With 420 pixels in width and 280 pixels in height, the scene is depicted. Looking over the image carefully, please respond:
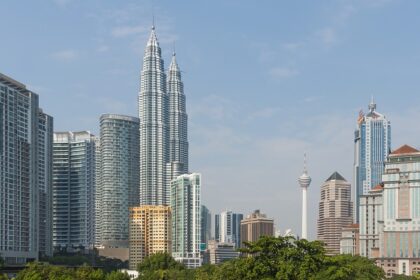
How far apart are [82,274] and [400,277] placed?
172 ft

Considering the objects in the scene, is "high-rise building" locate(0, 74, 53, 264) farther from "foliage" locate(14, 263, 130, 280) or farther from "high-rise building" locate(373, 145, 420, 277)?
"high-rise building" locate(373, 145, 420, 277)

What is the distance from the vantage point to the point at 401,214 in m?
154

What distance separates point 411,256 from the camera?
152875mm

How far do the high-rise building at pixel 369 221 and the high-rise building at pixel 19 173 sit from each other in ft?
262

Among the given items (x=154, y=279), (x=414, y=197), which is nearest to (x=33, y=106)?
(x=154, y=279)

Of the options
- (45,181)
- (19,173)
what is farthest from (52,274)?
(45,181)

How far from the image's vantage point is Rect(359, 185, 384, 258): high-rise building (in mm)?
175825

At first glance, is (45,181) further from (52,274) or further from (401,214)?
(52,274)

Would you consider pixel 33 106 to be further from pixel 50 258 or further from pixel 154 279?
pixel 154 279

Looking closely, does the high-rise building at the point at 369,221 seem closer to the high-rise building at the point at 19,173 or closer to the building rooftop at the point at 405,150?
the building rooftop at the point at 405,150

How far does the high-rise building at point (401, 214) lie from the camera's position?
152125mm

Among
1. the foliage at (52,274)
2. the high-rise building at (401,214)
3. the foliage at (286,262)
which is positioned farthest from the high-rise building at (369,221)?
the foliage at (286,262)

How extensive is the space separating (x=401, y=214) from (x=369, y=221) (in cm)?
2405

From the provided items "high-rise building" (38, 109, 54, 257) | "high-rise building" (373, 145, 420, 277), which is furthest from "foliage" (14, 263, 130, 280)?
"high-rise building" (373, 145, 420, 277)
